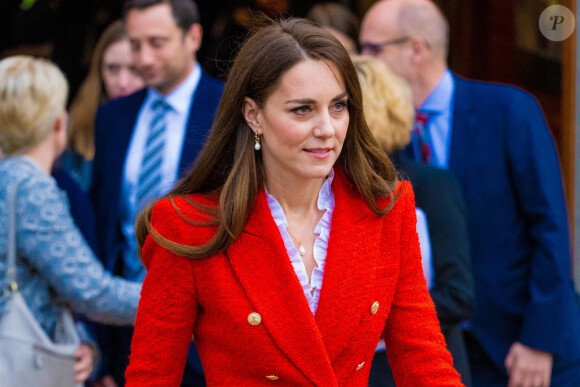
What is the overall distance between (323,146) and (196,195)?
419 millimetres

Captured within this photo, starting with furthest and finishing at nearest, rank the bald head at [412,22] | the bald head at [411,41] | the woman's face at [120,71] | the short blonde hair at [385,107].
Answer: the woman's face at [120,71] → the bald head at [412,22] → the bald head at [411,41] → the short blonde hair at [385,107]

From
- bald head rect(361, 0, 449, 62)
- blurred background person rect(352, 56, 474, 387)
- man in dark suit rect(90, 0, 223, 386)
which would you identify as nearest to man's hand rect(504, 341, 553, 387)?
blurred background person rect(352, 56, 474, 387)

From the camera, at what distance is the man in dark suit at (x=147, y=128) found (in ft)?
15.6

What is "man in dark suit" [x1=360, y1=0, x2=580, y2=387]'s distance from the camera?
A: 444 cm

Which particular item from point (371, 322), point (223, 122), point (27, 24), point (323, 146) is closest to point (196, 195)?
point (223, 122)

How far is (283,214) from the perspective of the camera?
2.86 m

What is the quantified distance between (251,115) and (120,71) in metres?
3.64

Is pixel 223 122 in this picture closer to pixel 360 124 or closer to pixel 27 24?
pixel 360 124

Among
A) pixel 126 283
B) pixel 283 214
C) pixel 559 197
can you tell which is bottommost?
pixel 126 283

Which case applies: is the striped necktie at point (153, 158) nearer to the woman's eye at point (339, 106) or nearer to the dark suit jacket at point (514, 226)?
the dark suit jacket at point (514, 226)

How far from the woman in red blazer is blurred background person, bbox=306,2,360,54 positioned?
318 centimetres

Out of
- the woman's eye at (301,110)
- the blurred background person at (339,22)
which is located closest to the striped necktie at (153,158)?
the blurred background person at (339,22)

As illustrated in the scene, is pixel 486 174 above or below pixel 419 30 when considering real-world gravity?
below

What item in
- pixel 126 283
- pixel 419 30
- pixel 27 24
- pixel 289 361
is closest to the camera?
pixel 289 361
